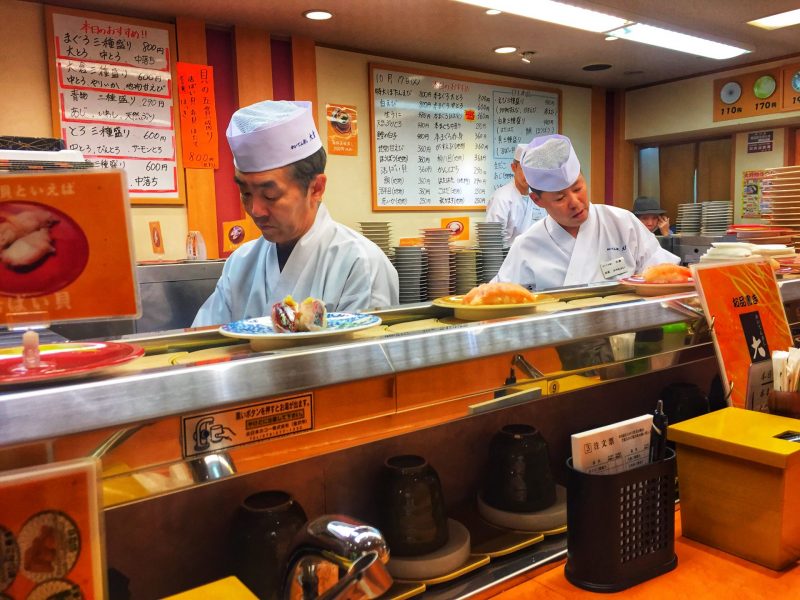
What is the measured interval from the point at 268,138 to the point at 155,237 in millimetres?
2552

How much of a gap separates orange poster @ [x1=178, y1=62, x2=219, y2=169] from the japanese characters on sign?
85mm

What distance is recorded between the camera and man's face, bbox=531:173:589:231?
2.93 metres

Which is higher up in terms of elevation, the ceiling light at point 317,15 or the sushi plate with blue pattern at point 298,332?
the ceiling light at point 317,15

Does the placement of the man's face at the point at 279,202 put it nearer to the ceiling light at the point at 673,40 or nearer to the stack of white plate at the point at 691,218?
the ceiling light at the point at 673,40

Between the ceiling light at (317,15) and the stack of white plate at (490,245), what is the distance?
6.07 feet

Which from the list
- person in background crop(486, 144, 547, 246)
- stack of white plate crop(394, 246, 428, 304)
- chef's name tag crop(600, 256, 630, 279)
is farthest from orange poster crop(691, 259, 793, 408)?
person in background crop(486, 144, 547, 246)

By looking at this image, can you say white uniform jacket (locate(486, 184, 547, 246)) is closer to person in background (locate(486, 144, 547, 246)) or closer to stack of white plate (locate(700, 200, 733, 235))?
person in background (locate(486, 144, 547, 246))

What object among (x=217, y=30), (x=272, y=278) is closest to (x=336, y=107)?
(x=217, y=30)

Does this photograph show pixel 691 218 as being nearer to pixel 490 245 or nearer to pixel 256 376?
pixel 490 245

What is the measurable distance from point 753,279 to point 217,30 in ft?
13.7

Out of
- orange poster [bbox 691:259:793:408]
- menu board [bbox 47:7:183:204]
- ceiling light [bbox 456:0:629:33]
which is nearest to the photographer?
orange poster [bbox 691:259:793:408]

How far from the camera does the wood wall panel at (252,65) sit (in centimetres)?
460

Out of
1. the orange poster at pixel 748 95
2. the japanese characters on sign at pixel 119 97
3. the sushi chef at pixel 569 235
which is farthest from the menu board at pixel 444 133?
the sushi chef at pixel 569 235

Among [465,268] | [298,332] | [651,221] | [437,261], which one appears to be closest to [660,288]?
[298,332]
